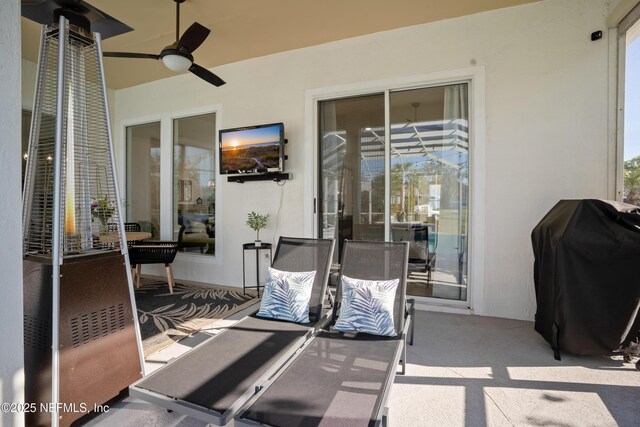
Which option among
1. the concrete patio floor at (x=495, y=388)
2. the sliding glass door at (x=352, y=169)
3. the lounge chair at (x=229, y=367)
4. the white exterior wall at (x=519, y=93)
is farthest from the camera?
the sliding glass door at (x=352, y=169)

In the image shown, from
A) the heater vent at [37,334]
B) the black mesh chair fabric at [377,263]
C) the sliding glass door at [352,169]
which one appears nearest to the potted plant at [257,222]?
the sliding glass door at [352,169]

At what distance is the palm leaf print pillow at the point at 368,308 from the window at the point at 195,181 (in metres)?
3.28

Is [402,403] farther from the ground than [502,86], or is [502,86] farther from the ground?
[502,86]

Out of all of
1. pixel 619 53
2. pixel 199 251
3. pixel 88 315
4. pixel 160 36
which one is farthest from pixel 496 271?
pixel 160 36

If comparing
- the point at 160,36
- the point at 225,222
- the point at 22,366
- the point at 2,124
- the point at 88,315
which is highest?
the point at 160,36

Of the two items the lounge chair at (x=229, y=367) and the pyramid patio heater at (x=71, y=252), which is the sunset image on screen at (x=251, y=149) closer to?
the lounge chair at (x=229, y=367)

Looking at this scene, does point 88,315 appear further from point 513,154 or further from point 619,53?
point 619,53

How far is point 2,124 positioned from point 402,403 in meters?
2.58

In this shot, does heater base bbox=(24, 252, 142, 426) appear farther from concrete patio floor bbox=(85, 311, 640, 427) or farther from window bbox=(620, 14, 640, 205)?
window bbox=(620, 14, 640, 205)

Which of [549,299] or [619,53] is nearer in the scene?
[549,299]

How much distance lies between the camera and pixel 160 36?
161 inches

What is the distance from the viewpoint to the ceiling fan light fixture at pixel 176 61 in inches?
118

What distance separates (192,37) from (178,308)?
9.59 feet

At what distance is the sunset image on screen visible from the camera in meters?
4.38
